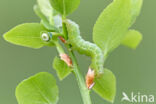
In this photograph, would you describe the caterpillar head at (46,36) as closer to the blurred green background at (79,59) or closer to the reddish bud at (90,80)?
the reddish bud at (90,80)

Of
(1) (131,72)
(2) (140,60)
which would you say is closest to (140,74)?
(1) (131,72)

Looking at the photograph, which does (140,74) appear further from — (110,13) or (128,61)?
(110,13)

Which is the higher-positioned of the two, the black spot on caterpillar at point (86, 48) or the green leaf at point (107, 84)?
the black spot on caterpillar at point (86, 48)

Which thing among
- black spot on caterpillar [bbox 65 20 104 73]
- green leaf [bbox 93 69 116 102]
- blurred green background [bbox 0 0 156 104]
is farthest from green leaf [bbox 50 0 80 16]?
blurred green background [bbox 0 0 156 104]

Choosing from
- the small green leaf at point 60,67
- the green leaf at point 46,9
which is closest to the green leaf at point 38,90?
the small green leaf at point 60,67

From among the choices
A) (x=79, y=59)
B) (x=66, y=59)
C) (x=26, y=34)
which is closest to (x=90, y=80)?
(x=66, y=59)

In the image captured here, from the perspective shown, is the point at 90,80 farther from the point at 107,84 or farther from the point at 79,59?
the point at 79,59

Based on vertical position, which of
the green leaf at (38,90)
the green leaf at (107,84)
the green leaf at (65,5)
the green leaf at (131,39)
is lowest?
the green leaf at (107,84)
